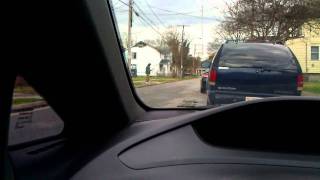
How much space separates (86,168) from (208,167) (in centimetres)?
53

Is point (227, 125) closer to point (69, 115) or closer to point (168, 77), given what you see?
point (69, 115)

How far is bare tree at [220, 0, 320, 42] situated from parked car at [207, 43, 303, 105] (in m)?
0.15

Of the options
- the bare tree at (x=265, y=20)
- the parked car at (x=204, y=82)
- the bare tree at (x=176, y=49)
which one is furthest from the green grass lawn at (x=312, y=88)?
the parked car at (x=204, y=82)

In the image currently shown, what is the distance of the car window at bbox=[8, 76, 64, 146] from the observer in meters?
3.24

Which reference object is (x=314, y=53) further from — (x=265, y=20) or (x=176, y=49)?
(x=176, y=49)

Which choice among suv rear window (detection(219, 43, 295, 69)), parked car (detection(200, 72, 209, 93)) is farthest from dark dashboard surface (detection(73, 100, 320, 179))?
parked car (detection(200, 72, 209, 93))

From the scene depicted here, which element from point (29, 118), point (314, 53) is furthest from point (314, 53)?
point (29, 118)

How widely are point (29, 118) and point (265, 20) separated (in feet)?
13.6

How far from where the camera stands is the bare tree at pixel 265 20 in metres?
6.75

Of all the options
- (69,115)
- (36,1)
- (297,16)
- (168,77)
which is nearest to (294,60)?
(297,16)

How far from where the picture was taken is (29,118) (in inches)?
132

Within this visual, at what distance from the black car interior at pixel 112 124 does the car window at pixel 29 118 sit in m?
0.04

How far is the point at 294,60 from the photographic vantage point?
771 cm

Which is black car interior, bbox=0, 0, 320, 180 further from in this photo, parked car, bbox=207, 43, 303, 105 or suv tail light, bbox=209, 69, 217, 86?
suv tail light, bbox=209, 69, 217, 86
